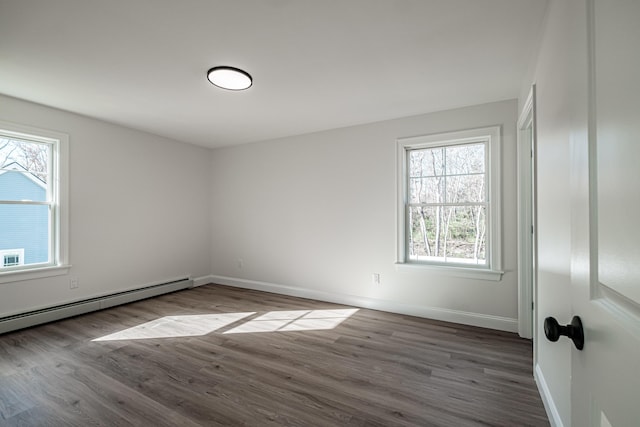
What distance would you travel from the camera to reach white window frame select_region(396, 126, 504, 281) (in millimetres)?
3230

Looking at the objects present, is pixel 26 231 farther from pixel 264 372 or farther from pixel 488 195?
pixel 488 195

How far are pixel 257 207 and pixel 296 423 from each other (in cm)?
359

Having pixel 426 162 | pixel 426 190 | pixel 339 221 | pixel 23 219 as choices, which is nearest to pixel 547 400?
pixel 426 190

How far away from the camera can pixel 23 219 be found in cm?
337

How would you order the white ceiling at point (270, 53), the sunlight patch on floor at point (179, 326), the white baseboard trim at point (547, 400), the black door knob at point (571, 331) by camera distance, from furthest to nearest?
the sunlight patch on floor at point (179, 326)
the white ceiling at point (270, 53)
the white baseboard trim at point (547, 400)
the black door knob at point (571, 331)

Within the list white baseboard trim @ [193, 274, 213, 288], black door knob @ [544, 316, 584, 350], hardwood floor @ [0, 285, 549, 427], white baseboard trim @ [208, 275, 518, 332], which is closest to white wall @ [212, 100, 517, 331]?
white baseboard trim @ [208, 275, 518, 332]

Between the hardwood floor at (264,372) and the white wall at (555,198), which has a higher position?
the white wall at (555,198)

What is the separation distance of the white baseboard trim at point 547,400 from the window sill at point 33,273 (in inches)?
192

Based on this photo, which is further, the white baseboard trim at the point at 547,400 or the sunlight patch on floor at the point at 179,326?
the sunlight patch on floor at the point at 179,326

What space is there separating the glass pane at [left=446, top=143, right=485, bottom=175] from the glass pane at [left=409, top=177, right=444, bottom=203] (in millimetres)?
190

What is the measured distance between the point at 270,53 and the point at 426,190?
243 centimetres

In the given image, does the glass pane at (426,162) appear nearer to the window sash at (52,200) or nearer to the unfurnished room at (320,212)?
the unfurnished room at (320,212)

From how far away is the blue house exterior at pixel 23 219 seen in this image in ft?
10.6

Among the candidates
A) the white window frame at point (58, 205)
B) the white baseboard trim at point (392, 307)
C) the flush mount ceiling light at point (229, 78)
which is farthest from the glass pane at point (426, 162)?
the white window frame at point (58, 205)
